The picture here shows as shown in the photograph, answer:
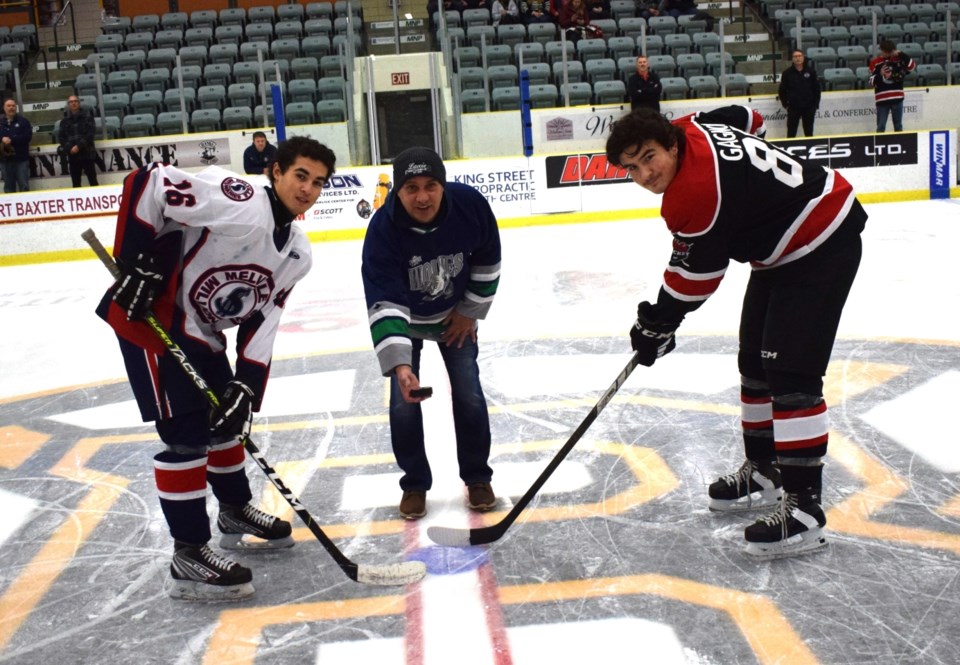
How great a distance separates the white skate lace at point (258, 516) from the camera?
9.11 ft

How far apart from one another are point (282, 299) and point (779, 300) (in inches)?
53.7

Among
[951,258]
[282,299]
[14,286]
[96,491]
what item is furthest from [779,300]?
[14,286]

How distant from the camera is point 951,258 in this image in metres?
6.77

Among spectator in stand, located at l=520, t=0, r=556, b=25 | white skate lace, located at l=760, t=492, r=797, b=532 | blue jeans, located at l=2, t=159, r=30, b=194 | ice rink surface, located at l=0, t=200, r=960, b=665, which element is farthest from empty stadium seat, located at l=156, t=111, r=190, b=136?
white skate lace, located at l=760, t=492, r=797, b=532

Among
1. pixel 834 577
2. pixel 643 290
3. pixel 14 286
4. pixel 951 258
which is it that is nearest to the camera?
pixel 834 577

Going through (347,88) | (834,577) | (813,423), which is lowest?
(834,577)

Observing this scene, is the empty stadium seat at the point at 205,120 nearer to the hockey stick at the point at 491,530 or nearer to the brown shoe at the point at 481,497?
the brown shoe at the point at 481,497

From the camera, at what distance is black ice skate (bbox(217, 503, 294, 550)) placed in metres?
2.77

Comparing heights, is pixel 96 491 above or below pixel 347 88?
below

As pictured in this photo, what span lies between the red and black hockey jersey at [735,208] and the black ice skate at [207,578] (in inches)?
51.6

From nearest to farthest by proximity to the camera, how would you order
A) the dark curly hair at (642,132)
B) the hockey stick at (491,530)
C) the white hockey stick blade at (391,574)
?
the dark curly hair at (642,132) < the white hockey stick blade at (391,574) < the hockey stick at (491,530)

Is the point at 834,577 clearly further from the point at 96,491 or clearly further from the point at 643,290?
the point at 643,290

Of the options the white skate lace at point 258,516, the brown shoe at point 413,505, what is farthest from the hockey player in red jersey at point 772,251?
the white skate lace at point 258,516

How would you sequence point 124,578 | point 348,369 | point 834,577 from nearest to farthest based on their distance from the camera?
point 834,577, point 124,578, point 348,369
